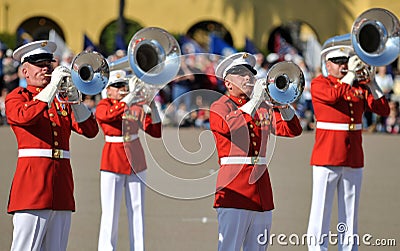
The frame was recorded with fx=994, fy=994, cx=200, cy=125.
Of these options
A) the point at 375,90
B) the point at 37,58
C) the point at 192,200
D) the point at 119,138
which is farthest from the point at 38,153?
the point at 192,200

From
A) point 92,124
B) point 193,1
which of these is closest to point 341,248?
point 92,124

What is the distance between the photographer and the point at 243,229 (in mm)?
6273

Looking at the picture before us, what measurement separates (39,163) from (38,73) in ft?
1.79

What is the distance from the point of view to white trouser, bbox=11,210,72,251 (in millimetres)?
5887

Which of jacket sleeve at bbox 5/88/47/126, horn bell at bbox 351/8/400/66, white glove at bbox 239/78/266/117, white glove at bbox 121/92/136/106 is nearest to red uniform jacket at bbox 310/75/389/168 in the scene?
horn bell at bbox 351/8/400/66

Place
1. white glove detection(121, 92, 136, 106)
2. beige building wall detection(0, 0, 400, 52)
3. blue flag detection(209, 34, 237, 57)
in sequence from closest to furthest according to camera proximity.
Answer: white glove detection(121, 92, 136, 106)
blue flag detection(209, 34, 237, 57)
beige building wall detection(0, 0, 400, 52)

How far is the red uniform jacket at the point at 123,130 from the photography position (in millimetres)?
7633

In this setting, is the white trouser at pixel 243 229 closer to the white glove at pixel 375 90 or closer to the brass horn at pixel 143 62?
the brass horn at pixel 143 62

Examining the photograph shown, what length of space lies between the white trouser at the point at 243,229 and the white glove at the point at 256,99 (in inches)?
25.3

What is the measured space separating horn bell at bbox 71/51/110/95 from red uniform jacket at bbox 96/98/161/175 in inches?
43.3

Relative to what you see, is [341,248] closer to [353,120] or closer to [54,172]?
[353,120]

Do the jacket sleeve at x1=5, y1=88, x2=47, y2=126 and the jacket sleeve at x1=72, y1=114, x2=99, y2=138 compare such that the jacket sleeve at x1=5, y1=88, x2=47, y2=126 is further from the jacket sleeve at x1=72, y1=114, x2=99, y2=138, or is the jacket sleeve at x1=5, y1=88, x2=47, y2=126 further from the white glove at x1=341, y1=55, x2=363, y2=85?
the white glove at x1=341, y1=55, x2=363, y2=85

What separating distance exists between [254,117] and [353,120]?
5.77 feet

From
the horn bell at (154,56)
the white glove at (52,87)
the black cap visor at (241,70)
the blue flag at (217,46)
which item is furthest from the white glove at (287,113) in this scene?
the blue flag at (217,46)
